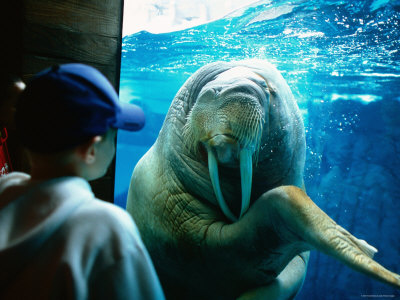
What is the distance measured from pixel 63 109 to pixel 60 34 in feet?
5.88

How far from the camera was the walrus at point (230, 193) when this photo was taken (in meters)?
1.74

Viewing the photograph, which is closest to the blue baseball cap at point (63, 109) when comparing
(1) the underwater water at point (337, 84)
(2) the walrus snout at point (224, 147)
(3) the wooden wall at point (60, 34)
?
(2) the walrus snout at point (224, 147)

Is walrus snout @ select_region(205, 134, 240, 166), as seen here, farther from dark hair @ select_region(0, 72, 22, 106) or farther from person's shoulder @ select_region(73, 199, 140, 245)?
dark hair @ select_region(0, 72, 22, 106)

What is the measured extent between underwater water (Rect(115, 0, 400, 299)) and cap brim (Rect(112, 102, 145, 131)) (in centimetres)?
304

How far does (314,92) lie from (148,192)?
4.33m

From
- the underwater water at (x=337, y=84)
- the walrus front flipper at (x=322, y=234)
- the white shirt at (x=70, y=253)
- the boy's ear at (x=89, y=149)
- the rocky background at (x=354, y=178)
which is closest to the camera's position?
the white shirt at (x=70, y=253)

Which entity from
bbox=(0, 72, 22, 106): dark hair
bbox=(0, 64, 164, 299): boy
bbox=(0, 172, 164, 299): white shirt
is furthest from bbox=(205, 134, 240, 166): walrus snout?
bbox=(0, 72, 22, 106): dark hair

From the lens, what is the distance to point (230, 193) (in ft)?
6.91

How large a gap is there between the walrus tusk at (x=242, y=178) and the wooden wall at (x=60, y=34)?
121 cm

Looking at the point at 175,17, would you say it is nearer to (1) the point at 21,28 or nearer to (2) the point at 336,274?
(1) the point at 21,28

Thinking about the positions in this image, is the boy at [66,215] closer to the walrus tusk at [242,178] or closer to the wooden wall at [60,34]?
the walrus tusk at [242,178]

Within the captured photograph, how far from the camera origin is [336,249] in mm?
1379

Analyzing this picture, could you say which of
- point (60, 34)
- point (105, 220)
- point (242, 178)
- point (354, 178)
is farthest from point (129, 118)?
point (354, 178)

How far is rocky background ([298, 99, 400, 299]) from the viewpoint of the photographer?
4859mm
